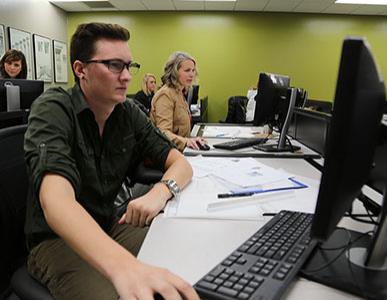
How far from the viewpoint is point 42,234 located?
1.07 m

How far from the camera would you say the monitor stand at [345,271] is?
630 millimetres

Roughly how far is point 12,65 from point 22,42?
1287 millimetres

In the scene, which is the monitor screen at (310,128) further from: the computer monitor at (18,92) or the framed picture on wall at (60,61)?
the framed picture on wall at (60,61)

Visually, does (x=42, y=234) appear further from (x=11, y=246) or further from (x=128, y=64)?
(x=128, y=64)

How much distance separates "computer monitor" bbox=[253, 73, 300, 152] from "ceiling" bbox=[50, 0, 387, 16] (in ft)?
13.5

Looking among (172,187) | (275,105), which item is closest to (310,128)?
(275,105)

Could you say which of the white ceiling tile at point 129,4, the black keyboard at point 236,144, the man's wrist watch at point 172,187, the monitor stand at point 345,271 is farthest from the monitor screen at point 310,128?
the white ceiling tile at point 129,4

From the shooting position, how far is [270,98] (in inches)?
83.2

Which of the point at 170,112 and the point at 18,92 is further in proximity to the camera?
the point at 170,112

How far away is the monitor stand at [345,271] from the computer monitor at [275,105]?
130 centimetres

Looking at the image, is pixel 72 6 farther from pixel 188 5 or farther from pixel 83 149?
pixel 83 149

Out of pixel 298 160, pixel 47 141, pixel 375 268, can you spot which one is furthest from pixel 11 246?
Result: pixel 298 160

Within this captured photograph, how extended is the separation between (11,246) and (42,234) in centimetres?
10

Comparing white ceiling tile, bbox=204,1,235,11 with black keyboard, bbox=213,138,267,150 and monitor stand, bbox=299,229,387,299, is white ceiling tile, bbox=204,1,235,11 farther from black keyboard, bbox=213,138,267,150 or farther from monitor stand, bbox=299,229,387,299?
monitor stand, bbox=299,229,387,299
